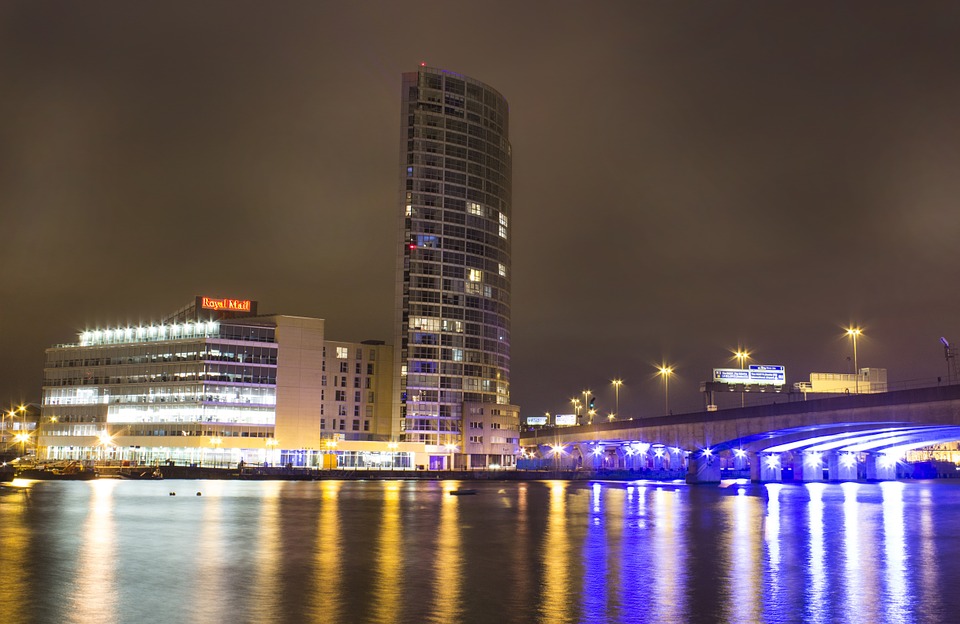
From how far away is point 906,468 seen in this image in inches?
7781

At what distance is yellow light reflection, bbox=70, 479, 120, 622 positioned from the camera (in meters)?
21.9

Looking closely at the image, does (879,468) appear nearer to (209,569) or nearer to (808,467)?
(808,467)

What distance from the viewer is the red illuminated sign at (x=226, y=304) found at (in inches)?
7544

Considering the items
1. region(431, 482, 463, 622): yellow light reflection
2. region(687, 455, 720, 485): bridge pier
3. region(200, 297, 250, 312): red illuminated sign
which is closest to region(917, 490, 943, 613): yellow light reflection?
region(431, 482, 463, 622): yellow light reflection

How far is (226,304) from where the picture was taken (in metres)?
194

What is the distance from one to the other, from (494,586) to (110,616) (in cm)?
1034

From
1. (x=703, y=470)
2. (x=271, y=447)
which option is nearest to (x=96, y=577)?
(x=703, y=470)

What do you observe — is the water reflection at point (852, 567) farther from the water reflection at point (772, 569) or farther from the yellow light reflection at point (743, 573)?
the yellow light reflection at point (743, 573)

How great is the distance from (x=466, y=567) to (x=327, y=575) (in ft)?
16.3

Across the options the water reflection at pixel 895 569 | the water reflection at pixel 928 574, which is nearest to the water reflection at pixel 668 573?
the water reflection at pixel 895 569

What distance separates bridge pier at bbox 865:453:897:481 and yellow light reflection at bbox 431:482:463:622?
141 m

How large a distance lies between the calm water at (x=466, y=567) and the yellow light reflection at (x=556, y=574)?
0.08 m

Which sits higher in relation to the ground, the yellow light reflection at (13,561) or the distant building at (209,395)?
the distant building at (209,395)

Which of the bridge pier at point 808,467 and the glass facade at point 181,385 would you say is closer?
the bridge pier at point 808,467
